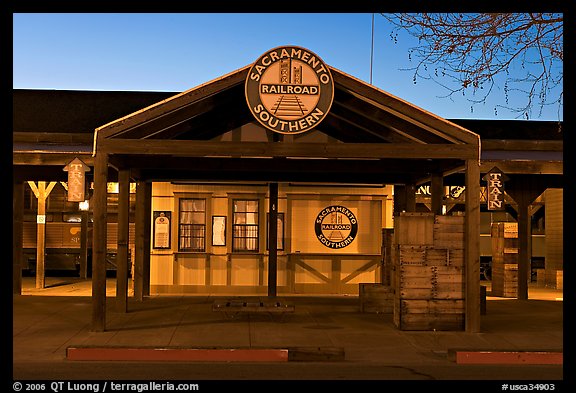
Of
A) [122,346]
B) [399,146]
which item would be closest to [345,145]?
[399,146]

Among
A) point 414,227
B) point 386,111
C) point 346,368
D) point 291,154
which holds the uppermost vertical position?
point 386,111

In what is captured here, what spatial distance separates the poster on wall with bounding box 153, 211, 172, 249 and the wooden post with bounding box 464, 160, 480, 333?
28.7 ft

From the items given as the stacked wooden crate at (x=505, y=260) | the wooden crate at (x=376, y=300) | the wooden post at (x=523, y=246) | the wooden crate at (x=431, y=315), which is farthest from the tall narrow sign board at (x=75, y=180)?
the stacked wooden crate at (x=505, y=260)

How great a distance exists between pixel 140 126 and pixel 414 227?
5.23 m

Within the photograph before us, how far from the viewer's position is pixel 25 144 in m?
16.3

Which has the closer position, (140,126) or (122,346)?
(122,346)

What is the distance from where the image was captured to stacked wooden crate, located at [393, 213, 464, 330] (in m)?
13.1

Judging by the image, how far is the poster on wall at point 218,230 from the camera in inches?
763

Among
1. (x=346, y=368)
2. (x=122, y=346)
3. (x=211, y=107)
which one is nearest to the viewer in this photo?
(x=346, y=368)

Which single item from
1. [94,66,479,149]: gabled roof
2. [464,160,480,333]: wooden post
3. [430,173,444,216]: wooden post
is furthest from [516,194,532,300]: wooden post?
[464,160,480,333]: wooden post

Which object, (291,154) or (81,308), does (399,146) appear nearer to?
(291,154)

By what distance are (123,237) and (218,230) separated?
4061 millimetres

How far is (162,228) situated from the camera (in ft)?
62.8

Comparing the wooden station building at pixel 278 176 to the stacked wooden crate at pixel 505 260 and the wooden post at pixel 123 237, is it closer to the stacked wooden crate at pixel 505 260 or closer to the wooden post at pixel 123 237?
the wooden post at pixel 123 237
